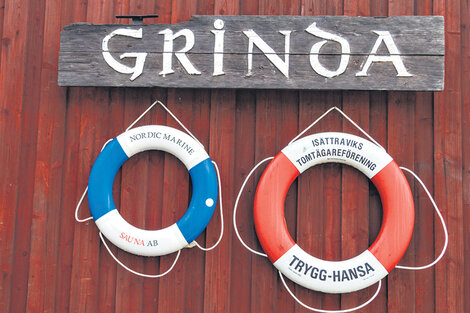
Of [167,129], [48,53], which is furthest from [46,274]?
[48,53]

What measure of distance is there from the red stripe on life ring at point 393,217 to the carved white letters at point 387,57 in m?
0.36

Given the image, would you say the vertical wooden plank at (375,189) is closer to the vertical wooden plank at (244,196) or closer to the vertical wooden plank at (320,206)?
the vertical wooden plank at (320,206)

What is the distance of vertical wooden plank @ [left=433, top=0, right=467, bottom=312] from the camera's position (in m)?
1.64

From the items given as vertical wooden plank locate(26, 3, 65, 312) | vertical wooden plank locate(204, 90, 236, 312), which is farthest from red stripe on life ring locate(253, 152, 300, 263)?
vertical wooden plank locate(26, 3, 65, 312)

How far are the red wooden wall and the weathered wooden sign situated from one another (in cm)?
11

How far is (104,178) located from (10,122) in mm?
526

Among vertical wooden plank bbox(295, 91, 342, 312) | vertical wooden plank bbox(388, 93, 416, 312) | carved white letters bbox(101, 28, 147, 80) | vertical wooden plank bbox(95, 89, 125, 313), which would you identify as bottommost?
vertical wooden plank bbox(95, 89, 125, 313)

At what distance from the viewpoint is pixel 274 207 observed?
64.2 inches

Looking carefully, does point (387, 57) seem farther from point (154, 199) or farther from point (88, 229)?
point (88, 229)

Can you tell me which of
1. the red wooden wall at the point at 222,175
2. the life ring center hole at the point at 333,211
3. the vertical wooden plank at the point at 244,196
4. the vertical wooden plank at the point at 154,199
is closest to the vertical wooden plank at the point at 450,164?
the red wooden wall at the point at 222,175

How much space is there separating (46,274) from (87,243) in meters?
0.22

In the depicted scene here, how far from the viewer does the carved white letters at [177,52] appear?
1685 mm

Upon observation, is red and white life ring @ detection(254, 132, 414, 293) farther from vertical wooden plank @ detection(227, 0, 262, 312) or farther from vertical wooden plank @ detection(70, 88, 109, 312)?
vertical wooden plank @ detection(70, 88, 109, 312)

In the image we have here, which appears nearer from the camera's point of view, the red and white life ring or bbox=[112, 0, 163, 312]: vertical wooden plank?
the red and white life ring
